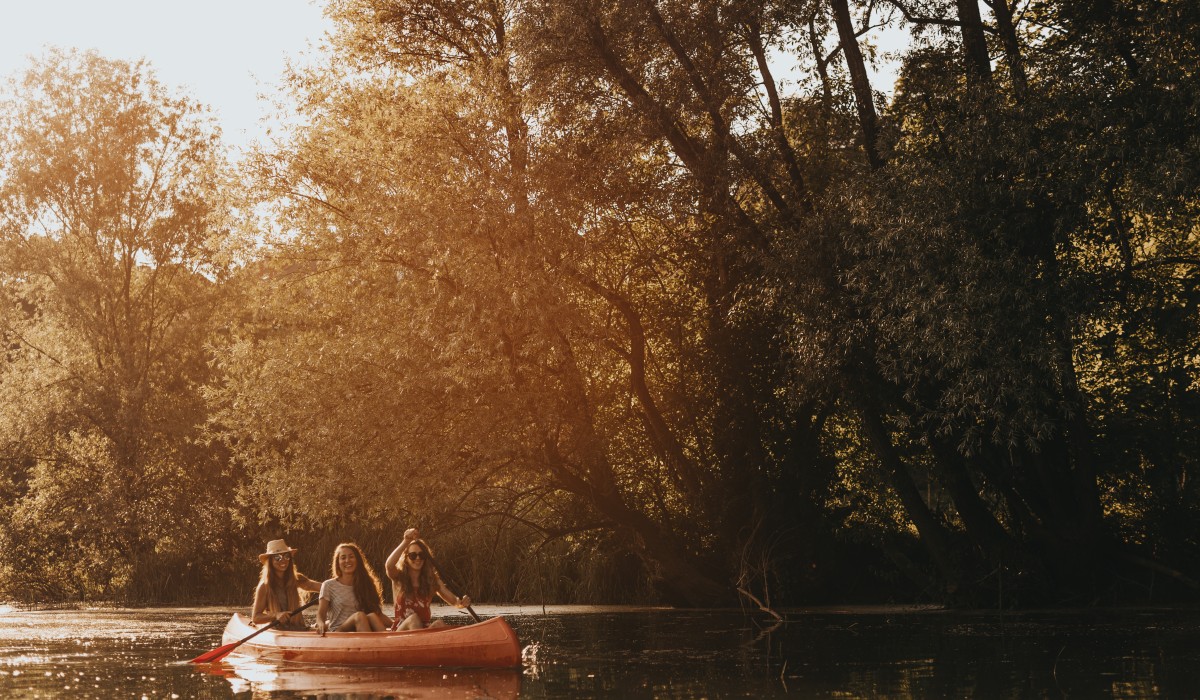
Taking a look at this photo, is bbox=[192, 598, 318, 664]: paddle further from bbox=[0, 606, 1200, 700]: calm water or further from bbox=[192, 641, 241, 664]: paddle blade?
bbox=[0, 606, 1200, 700]: calm water

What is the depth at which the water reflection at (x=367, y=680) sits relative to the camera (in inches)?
440

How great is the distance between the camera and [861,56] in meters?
18.3

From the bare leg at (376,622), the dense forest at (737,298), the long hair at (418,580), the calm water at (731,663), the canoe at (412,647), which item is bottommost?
the calm water at (731,663)

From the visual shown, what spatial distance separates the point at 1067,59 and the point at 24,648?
46.1ft

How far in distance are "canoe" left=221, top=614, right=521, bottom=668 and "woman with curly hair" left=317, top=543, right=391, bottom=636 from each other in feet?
0.88

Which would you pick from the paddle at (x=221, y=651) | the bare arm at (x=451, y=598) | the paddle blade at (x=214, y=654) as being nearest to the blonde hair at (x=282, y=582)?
the paddle at (x=221, y=651)

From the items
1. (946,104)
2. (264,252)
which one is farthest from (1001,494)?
(264,252)

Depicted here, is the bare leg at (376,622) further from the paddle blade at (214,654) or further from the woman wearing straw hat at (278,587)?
the paddle blade at (214,654)

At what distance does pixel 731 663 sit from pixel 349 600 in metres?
3.97

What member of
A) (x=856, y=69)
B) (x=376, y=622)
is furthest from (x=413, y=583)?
(x=856, y=69)

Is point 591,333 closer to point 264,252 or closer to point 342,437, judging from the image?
point 342,437

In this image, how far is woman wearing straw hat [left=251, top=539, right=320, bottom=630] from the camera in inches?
579

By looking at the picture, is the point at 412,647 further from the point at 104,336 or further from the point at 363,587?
the point at 104,336

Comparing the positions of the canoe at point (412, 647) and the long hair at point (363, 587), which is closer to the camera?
the canoe at point (412, 647)
